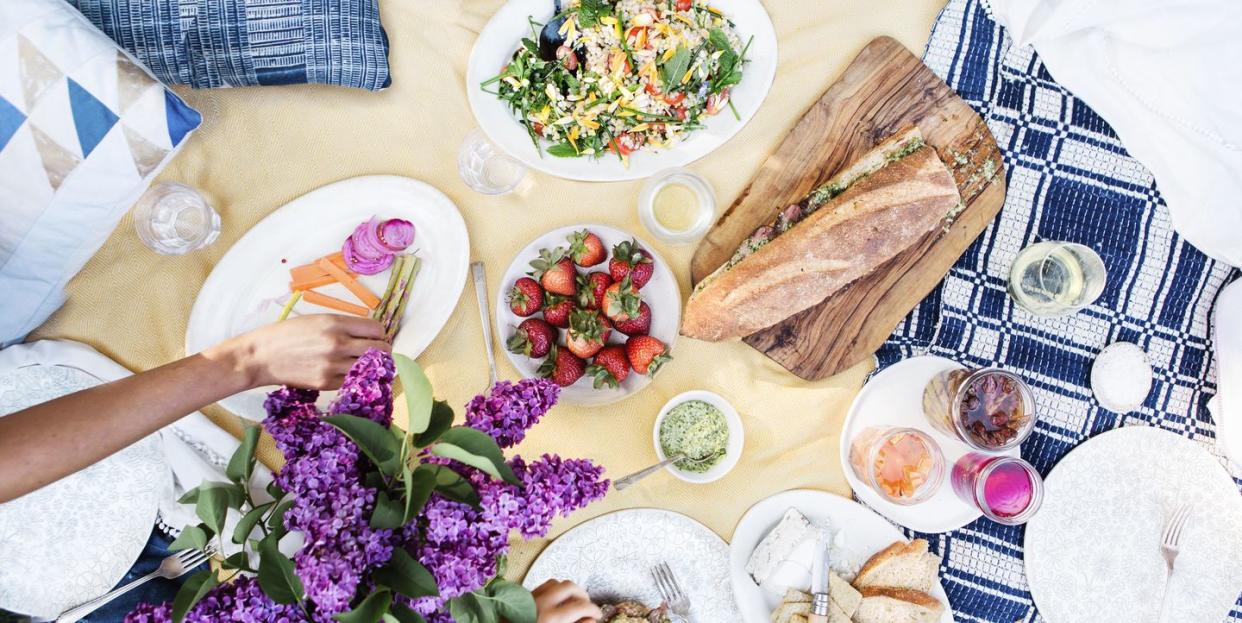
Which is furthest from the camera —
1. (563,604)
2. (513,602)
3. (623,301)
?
(623,301)

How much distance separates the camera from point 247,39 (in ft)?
4.80

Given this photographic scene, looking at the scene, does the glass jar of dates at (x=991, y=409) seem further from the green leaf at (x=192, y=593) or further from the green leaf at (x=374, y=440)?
the green leaf at (x=192, y=593)

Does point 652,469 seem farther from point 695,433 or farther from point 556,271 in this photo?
point 556,271

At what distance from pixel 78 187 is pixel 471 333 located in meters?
0.75

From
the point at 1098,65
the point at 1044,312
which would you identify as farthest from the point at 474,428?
the point at 1098,65

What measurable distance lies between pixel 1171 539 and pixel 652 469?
1.09 meters

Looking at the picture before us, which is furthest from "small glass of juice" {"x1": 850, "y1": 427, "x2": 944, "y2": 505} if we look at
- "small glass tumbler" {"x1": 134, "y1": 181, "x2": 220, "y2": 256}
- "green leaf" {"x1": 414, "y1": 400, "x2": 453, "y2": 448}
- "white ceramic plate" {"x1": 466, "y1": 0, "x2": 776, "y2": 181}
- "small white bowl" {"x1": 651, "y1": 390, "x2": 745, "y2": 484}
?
"small glass tumbler" {"x1": 134, "y1": 181, "x2": 220, "y2": 256}

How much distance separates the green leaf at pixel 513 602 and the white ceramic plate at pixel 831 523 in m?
0.76

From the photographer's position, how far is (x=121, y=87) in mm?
1342

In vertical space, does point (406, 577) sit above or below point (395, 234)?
above

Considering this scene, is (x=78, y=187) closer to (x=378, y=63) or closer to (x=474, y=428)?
(x=378, y=63)

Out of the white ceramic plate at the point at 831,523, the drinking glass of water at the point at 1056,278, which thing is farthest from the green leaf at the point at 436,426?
the drinking glass of water at the point at 1056,278

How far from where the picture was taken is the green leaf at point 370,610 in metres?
0.76

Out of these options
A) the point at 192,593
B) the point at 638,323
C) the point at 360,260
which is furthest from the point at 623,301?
the point at 192,593
